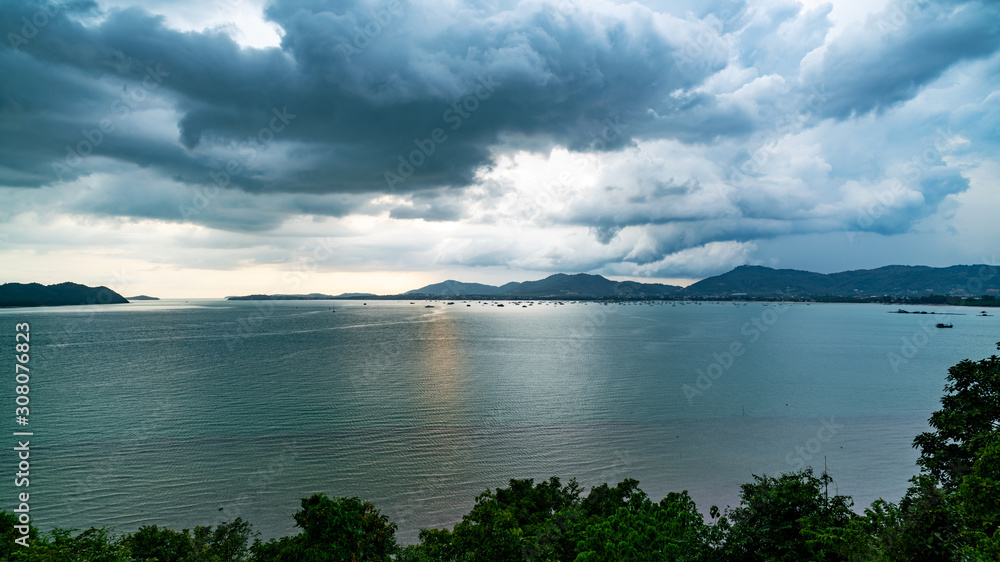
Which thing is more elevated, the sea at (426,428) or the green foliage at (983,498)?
the green foliage at (983,498)

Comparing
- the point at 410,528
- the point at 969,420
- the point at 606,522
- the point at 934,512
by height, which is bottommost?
the point at 410,528

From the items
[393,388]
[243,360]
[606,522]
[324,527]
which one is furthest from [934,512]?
[243,360]

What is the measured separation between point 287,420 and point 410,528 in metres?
24.4

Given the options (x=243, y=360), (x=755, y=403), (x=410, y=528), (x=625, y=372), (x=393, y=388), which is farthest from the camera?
(x=243, y=360)

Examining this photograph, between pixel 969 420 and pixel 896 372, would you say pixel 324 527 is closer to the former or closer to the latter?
pixel 969 420

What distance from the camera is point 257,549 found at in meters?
19.2
